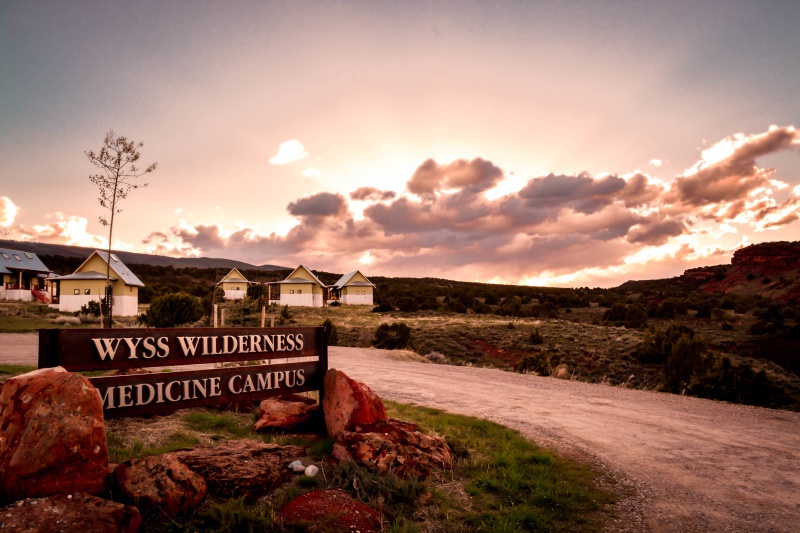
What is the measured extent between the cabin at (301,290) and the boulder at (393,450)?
172ft

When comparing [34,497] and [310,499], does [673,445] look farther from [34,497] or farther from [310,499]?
[34,497]

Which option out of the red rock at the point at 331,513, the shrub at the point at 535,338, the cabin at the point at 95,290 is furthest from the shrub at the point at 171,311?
the red rock at the point at 331,513

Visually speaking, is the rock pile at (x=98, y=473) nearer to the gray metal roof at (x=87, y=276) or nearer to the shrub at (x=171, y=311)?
the shrub at (x=171, y=311)

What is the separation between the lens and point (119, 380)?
5699 mm

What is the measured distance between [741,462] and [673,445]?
1070 millimetres

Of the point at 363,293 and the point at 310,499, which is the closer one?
the point at 310,499

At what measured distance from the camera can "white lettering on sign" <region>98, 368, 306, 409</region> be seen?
5.72m

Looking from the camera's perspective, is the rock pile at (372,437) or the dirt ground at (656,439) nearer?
the dirt ground at (656,439)

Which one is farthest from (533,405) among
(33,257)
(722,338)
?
(33,257)

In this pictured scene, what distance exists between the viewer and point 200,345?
6441 mm

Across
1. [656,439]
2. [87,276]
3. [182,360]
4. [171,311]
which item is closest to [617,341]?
[656,439]

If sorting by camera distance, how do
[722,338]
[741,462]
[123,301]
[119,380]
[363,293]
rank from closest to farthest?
1. [119,380]
2. [741,462]
3. [722,338]
4. [123,301]
5. [363,293]

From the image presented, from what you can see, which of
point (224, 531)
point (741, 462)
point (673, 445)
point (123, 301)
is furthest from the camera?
point (123, 301)

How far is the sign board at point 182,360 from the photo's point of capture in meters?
5.55
